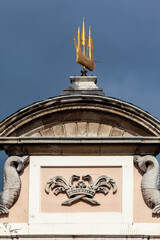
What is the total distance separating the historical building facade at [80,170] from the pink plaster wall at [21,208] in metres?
0.02

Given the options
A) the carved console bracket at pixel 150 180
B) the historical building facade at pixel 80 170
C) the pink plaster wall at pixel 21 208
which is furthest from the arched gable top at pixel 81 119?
the pink plaster wall at pixel 21 208

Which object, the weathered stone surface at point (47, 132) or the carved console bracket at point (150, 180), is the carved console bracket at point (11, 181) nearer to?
the weathered stone surface at point (47, 132)

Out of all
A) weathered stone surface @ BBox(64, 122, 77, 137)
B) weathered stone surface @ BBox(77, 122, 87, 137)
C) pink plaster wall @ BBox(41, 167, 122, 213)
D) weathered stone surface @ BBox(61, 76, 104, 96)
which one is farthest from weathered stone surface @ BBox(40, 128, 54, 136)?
weathered stone surface @ BBox(61, 76, 104, 96)

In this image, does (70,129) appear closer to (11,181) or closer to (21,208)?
(11,181)

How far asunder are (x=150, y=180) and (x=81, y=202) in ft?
4.98

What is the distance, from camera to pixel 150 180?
1144 inches

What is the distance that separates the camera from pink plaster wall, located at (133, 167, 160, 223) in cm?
2888

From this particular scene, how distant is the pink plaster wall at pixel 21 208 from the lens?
29000 millimetres

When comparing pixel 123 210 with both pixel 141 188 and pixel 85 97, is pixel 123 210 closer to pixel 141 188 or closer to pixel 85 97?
pixel 141 188

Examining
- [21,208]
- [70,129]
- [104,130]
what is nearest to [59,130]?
[70,129]

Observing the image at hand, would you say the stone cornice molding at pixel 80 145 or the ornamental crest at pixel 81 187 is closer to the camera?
the ornamental crest at pixel 81 187

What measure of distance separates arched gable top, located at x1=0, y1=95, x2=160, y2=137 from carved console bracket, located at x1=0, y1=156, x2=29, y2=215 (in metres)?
0.58

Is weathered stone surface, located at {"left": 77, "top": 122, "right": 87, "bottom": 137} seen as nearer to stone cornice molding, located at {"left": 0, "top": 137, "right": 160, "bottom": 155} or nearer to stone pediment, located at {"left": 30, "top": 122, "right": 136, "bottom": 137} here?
stone pediment, located at {"left": 30, "top": 122, "right": 136, "bottom": 137}

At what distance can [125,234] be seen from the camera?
28703 millimetres
